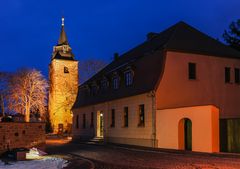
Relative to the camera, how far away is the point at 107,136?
31.5 m

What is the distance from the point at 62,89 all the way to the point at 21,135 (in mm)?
46703

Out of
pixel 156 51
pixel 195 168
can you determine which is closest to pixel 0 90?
pixel 156 51

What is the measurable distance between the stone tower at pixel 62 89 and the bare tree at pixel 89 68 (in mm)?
2838

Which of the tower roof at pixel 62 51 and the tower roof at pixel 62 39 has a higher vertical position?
the tower roof at pixel 62 39

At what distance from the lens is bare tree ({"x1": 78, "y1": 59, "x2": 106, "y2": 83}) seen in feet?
207

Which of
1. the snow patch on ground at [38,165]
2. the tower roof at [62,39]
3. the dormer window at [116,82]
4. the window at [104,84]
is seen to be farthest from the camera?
the tower roof at [62,39]

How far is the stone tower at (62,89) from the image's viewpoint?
66.1 m

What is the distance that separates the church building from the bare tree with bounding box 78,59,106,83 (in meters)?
32.9

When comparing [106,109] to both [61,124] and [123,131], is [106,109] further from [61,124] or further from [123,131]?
[61,124]

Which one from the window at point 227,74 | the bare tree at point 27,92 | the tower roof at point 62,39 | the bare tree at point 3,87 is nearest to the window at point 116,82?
the window at point 227,74

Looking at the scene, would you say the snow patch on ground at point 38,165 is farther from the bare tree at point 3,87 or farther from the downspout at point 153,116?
the bare tree at point 3,87

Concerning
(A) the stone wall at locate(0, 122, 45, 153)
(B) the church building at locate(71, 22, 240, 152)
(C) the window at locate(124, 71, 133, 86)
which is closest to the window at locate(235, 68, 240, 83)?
(B) the church building at locate(71, 22, 240, 152)

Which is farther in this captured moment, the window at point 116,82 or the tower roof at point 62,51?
the tower roof at point 62,51

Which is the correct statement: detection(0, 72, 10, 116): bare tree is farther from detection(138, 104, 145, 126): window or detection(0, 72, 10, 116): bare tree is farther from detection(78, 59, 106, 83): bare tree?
detection(138, 104, 145, 126): window
